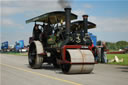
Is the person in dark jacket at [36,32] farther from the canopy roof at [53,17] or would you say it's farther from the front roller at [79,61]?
the front roller at [79,61]

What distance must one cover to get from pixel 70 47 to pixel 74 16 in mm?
2759

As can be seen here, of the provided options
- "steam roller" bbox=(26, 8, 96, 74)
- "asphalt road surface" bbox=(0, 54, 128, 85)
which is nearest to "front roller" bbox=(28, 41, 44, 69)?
"steam roller" bbox=(26, 8, 96, 74)

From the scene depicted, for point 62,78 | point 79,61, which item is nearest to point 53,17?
point 79,61

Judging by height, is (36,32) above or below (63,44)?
above

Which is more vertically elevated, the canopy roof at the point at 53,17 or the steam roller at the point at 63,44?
the canopy roof at the point at 53,17

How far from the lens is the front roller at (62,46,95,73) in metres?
8.95

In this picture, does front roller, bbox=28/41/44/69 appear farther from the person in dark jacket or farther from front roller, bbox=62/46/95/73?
front roller, bbox=62/46/95/73

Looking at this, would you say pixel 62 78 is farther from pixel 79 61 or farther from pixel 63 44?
pixel 63 44

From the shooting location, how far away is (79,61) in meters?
8.97

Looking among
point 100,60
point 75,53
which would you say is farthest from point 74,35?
point 100,60

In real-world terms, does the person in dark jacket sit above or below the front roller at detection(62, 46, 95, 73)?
above

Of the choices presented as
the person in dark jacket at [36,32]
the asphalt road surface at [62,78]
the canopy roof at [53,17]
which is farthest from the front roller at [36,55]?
the asphalt road surface at [62,78]

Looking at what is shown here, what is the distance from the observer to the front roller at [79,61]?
29.4 ft

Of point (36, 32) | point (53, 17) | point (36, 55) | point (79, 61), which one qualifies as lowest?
point (79, 61)
